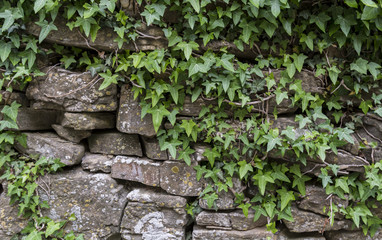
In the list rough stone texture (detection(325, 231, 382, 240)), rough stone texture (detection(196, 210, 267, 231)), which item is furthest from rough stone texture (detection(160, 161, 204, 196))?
rough stone texture (detection(325, 231, 382, 240))

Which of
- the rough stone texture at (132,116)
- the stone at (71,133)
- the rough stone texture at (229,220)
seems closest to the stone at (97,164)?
the stone at (71,133)

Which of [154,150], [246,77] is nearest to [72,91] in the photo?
[154,150]

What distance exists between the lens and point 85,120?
11.6ft

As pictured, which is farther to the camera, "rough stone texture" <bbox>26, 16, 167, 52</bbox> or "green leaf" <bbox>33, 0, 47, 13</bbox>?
"rough stone texture" <bbox>26, 16, 167, 52</bbox>

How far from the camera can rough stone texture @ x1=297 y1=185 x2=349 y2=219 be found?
11.4ft

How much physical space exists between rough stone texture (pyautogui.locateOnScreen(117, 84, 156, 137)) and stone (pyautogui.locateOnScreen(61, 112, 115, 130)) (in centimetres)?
28

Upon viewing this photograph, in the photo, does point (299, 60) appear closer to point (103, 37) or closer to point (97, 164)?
point (103, 37)

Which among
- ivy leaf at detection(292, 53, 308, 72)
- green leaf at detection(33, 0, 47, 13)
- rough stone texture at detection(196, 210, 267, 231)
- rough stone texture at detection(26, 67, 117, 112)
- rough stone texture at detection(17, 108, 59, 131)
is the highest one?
green leaf at detection(33, 0, 47, 13)

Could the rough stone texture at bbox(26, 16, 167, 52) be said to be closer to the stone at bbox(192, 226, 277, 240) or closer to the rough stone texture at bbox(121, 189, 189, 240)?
the rough stone texture at bbox(121, 189, 189, 240)

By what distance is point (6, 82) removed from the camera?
3.48 metres

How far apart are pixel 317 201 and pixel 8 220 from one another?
3.76 metres

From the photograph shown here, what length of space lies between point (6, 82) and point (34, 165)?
3.42 feet

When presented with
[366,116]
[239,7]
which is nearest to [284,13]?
[239,7]

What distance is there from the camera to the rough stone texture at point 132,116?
3492 millimetres
